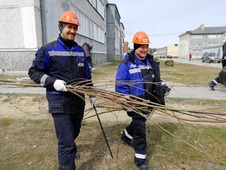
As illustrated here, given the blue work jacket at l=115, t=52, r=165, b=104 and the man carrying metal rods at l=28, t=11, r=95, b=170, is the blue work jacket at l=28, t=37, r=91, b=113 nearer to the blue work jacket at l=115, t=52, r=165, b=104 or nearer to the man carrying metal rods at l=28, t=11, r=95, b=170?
the man carrying metal rods at l=28, t=11, r=95, b=170

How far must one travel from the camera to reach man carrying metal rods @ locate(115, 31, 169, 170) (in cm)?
248

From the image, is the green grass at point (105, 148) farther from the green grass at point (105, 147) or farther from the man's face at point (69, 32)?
the man's face at point (69, 32)

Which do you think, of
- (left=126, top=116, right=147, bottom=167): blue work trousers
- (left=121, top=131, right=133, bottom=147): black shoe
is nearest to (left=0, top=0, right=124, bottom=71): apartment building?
(left=121, top=131, right=133, bottom=147): black shoe

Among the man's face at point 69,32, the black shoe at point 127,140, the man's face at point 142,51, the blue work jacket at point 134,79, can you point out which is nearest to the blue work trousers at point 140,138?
the blue work jacket at point 134,79

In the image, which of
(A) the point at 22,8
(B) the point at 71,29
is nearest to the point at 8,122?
(B) the point at 71,29

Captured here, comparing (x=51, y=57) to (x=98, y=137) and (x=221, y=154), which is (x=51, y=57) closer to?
(x=98, y=137)

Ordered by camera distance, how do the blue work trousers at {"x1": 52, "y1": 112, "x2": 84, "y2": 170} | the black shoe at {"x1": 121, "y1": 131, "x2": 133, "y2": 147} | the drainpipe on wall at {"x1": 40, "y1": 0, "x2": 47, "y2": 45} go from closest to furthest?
the blue work trousers at {"x1": 52, "y1": 112, "x2": 84, "y2": 170}
the black shoe at {"x1": 121, "y1": 131, "x2": 133, "y2": 147}
the drainpipe on wall at {"x1": 40, "y1": 0, "x2": 47, "y2": 45}

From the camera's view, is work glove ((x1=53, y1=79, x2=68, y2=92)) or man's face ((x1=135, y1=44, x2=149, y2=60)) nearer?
work glove ((x1=53, y1=79, x2=68, y2=92))

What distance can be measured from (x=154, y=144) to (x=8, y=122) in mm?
3193

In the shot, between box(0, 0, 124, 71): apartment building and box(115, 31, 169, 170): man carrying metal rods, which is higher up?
box(0, 0, 124, 71): apartment building

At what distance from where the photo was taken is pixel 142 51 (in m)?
2.53

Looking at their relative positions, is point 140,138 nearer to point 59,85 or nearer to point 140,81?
point 140,81

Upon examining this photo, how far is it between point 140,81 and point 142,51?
1.35 feet

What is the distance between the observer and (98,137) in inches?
139
